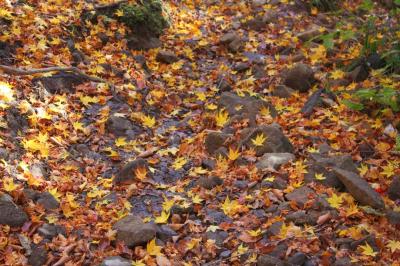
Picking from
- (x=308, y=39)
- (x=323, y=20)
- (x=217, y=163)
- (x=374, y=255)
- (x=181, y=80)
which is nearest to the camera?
(x=374, y=255)

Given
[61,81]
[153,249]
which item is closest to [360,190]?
[153,249]

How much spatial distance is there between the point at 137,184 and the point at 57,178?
0.77 m

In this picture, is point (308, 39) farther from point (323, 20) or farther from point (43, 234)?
point (43, 234)

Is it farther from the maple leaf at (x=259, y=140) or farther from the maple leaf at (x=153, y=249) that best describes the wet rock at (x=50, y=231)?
the maple leaf at (x=259, y=140)

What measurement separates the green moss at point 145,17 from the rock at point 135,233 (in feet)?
13.2

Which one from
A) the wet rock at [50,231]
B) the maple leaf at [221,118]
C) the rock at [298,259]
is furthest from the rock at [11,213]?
the maple leaf at [221,118]

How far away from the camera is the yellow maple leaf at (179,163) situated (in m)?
4.73

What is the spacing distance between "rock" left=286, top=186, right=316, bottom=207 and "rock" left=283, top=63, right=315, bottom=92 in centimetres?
233

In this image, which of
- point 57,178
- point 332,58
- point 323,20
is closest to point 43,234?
point 57,178

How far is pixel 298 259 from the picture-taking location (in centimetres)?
335

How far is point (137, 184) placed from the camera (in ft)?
14.5

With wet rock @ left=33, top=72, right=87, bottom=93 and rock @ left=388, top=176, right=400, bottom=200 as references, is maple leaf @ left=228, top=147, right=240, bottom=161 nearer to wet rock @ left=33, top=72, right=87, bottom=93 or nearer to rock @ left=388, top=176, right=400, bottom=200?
rock @ left=388, top=176, right=400, bottom=200

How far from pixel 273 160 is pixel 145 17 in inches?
143

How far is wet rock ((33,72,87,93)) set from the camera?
5.29 m
